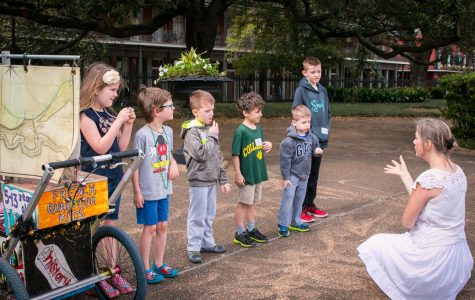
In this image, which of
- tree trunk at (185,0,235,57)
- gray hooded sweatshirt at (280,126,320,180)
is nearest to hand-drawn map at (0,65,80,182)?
gray hooded sweatshirt at (280,126,320,180)

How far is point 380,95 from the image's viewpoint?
31.9m

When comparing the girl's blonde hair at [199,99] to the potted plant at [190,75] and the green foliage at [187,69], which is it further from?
the green foliage at [187,69]

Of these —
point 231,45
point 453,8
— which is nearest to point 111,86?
point 453,8

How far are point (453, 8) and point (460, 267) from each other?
1328cm

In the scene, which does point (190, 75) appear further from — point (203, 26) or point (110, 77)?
point (203, 26)

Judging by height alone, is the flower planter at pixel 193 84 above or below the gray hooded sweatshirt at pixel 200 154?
above

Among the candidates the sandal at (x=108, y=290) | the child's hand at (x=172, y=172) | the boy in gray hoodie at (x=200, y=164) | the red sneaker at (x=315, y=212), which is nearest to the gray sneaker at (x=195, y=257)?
the boy in gray hoodie at (x=200, y=164)

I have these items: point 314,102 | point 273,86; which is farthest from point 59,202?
point 273,86

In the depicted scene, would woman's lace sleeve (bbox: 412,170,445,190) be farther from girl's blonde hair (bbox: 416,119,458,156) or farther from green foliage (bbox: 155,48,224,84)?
green foliage (bbox: 155,48,224,84)

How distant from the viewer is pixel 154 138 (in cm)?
412

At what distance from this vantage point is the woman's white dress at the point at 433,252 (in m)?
3.75

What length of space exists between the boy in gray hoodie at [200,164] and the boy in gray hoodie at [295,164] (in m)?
0.84

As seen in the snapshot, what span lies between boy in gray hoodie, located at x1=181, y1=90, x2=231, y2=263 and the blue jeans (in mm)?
890

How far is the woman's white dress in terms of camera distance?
148 inches
